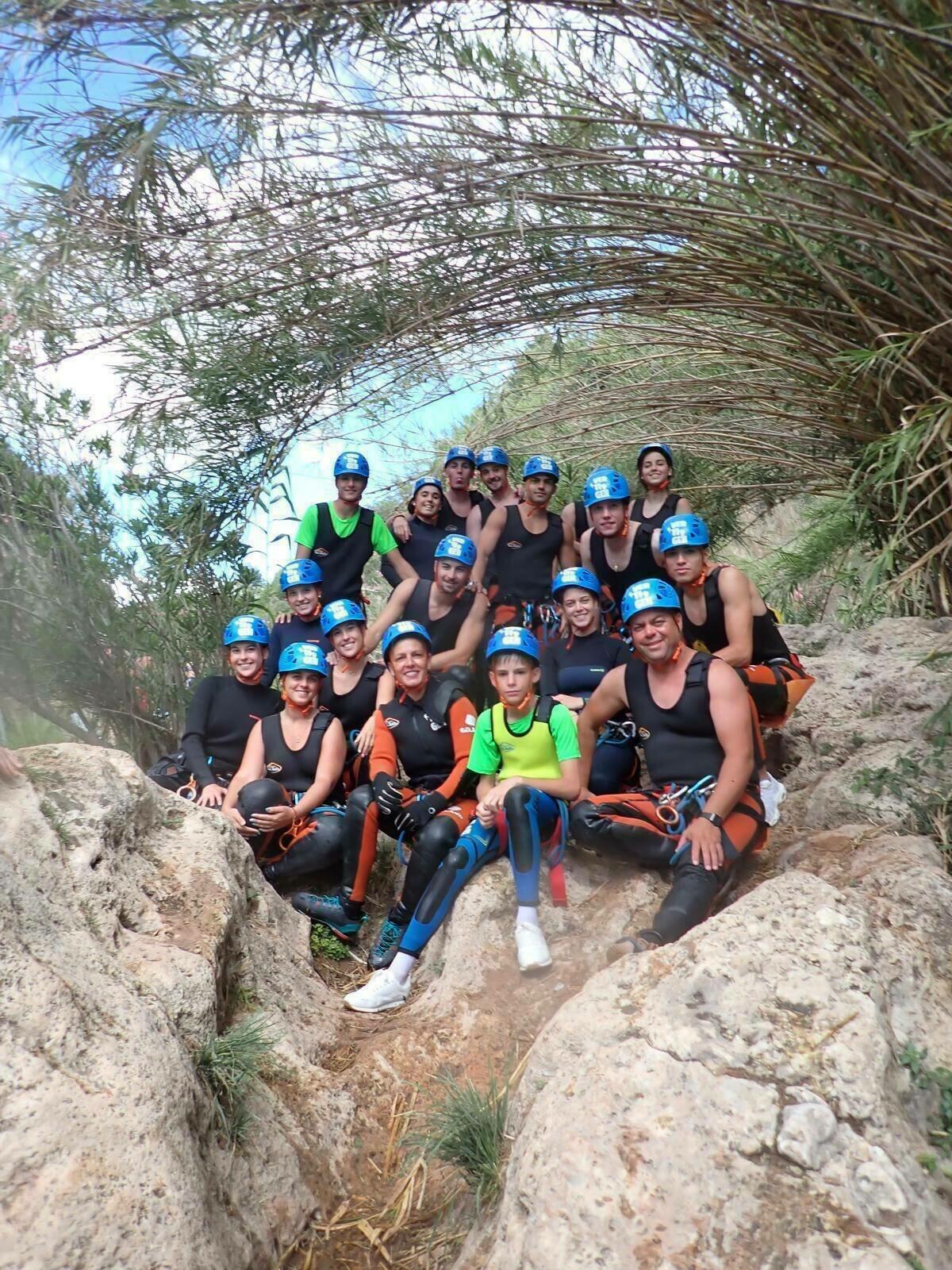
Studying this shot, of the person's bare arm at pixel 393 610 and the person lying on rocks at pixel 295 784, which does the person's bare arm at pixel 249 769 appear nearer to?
the person lying on rocks at pixel 295 784

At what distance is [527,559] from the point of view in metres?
5.98

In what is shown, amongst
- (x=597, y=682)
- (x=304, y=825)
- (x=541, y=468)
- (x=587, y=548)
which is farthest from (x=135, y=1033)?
(x=541, y=468)

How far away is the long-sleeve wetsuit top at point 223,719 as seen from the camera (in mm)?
5219

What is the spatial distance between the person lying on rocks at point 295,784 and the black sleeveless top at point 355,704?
17 centimetres

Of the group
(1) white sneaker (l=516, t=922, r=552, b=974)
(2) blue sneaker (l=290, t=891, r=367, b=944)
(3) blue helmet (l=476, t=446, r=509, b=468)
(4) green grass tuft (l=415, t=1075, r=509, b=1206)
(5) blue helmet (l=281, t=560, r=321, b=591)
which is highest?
(3) blue helmet (l=476, t=446, r=509, b=468)

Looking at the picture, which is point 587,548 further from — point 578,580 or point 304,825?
point 304,825

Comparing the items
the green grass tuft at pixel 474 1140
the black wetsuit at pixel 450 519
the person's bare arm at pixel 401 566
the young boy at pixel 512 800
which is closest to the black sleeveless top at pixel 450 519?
the black wetsuit at pixel 450 519

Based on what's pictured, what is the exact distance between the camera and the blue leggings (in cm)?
392

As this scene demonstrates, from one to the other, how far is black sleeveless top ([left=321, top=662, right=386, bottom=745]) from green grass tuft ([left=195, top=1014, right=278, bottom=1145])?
2317 mm

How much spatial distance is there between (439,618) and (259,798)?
4.92 feet

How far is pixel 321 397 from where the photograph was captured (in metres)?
5.34

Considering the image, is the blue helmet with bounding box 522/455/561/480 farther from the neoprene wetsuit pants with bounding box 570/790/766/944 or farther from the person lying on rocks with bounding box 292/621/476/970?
the neoprene wetsuit pants with bounding box 570/790/766/944

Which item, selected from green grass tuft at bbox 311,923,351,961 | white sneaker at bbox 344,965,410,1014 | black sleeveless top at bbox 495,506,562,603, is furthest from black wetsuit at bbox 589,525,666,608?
white sneaker at bbox 344,965,410,1014

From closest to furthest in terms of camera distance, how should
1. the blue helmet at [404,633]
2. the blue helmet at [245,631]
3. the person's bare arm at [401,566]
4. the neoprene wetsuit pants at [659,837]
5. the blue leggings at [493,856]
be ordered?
the neoprene wetsuit pants at [659,837]
the blue leggings at [493,856]
the blue helmet at [404,633]
the blue helmet at [245,631]
the person's bare arm at [401,566]
